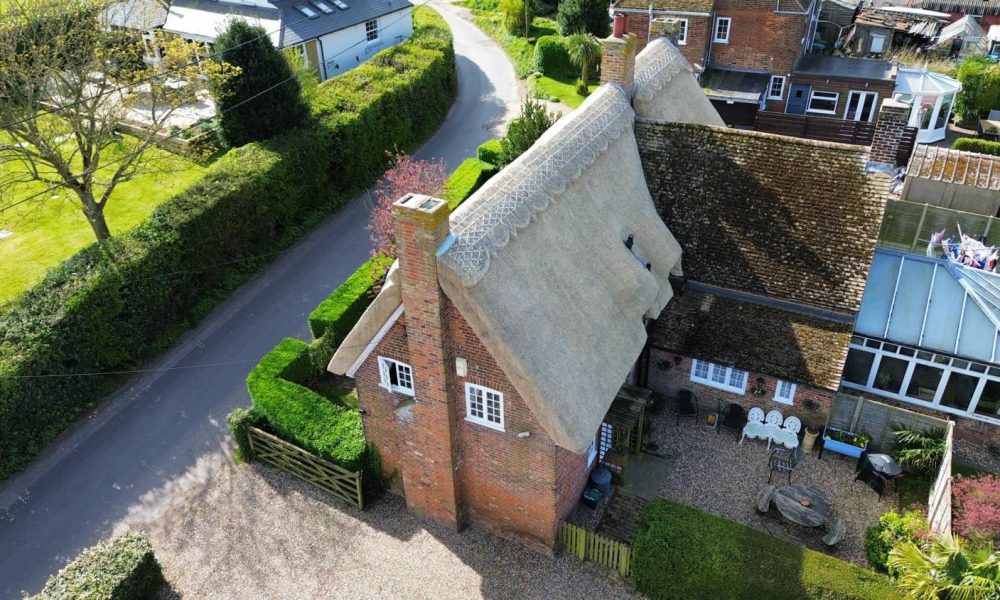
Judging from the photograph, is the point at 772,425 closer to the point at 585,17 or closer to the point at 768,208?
the point at 768,208

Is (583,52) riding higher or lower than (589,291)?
higher

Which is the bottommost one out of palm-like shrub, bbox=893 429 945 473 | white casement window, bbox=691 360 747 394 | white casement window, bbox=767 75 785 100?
palm-like shrub, bbox=893 429 945 473

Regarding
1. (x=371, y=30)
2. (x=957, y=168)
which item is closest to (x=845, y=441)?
(x=957, y=168)

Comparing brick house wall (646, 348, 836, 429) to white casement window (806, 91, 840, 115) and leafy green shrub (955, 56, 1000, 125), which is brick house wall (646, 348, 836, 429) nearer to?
white casement window (806, 91, 840, 115)

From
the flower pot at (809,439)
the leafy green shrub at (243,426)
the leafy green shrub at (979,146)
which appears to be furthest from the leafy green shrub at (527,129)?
the leafy green shrub at (979,146)

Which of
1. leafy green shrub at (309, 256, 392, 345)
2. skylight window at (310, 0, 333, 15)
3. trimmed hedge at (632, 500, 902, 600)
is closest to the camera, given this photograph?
trimmed hedge at (632, 500, 902, 600)

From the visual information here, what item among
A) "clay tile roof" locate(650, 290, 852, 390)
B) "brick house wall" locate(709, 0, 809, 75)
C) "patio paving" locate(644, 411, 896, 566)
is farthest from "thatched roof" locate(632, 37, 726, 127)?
"brick house wall" locate(709, 0, 809, 75)
